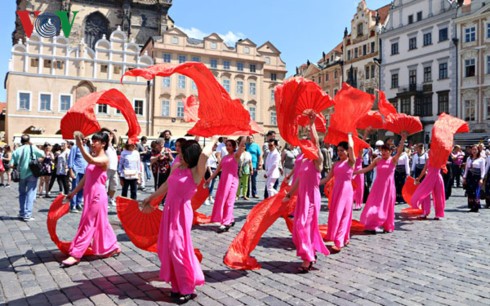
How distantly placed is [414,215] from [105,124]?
36.8 m

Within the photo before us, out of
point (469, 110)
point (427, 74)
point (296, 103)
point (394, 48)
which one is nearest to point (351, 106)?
point (296, 103)

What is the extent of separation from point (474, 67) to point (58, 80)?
127 feet

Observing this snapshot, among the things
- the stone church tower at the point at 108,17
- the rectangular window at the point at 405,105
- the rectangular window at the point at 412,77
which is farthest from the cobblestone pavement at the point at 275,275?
the stone church tower at the point at 108,17

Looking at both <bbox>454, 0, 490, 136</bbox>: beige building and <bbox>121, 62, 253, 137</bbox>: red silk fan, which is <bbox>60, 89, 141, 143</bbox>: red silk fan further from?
<bbox>454, 0, 490, 136</bbox>: beige building

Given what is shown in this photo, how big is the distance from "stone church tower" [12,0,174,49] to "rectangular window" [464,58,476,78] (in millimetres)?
39520

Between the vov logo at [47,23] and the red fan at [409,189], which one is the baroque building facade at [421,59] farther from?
the vov logo at [47,23]

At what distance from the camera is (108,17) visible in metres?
59.7

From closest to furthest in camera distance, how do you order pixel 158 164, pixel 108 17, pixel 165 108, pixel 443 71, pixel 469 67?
pixel 158 164, pixel 469 67, pixel 443 71, pixel 165 108, pixel 108 17

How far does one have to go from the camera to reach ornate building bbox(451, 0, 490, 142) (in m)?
36.8

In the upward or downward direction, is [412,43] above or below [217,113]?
above

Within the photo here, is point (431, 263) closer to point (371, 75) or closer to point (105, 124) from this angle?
point (105, 124)

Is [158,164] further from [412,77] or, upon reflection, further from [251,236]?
[412,77]

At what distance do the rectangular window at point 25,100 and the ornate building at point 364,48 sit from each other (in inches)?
1352

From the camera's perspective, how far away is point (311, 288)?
5004 millimetres
